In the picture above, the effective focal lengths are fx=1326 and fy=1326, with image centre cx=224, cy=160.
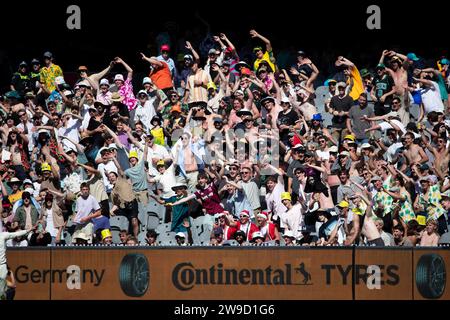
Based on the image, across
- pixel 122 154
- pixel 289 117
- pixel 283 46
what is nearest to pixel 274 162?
pixel 289 117

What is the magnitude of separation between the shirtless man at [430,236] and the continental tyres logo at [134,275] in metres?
4.36

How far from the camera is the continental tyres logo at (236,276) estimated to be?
786 inches

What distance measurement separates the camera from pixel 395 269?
19906 mm

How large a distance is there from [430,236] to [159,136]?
18.0ft

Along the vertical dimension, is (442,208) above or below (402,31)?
below

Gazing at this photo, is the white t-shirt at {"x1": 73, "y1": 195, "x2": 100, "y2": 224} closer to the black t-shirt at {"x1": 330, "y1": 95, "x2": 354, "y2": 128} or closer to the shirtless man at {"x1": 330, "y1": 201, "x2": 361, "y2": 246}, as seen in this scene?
the shirtless man at {"x1": 330, "y1": 201, "x2": 361, "y2": 246}

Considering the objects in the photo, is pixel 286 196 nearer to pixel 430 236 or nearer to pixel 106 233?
pixel 430 236

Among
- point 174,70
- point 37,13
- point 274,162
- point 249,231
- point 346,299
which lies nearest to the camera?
point 346,299

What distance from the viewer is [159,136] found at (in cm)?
2373

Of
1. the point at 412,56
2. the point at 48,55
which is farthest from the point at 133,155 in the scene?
the point at 412,56

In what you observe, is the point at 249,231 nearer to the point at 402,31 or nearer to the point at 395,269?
the point at 395,269

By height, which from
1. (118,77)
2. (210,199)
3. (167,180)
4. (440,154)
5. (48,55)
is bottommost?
(210,199)

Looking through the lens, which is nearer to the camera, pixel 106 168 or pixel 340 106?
pixel 106 168

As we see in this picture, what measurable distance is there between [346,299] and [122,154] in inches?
214
